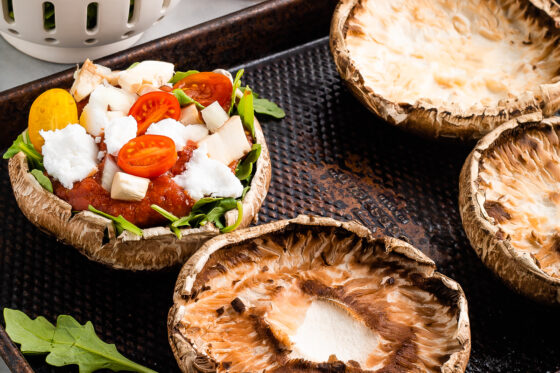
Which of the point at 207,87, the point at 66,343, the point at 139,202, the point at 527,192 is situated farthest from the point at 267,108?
the point at 66,343

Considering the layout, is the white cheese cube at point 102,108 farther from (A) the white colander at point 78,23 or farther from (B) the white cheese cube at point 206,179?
(A) the white colander at point 78,23

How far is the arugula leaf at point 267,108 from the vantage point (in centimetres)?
323

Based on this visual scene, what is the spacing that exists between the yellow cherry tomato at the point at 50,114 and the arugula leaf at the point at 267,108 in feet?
2.82

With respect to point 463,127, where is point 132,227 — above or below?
below

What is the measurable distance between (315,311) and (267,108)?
3.91ft

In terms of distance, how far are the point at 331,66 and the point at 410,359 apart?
174 cm

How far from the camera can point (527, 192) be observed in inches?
109

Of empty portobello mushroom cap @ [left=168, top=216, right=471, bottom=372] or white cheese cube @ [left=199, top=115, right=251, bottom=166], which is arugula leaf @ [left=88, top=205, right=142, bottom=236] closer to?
empty portobello mushroom cap @ [left=168, top=216, right=471, bottom=372]

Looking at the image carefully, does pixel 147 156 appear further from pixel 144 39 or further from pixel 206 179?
pixel 144 39

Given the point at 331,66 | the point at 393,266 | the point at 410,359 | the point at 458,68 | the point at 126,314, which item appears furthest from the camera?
the point at 331,66

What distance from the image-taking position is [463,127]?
2930mm

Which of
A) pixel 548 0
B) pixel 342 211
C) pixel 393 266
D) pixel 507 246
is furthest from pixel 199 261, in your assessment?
pixel 548 0

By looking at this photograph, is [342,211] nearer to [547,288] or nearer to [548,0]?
[547,288]

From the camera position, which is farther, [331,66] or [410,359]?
[331,66]
